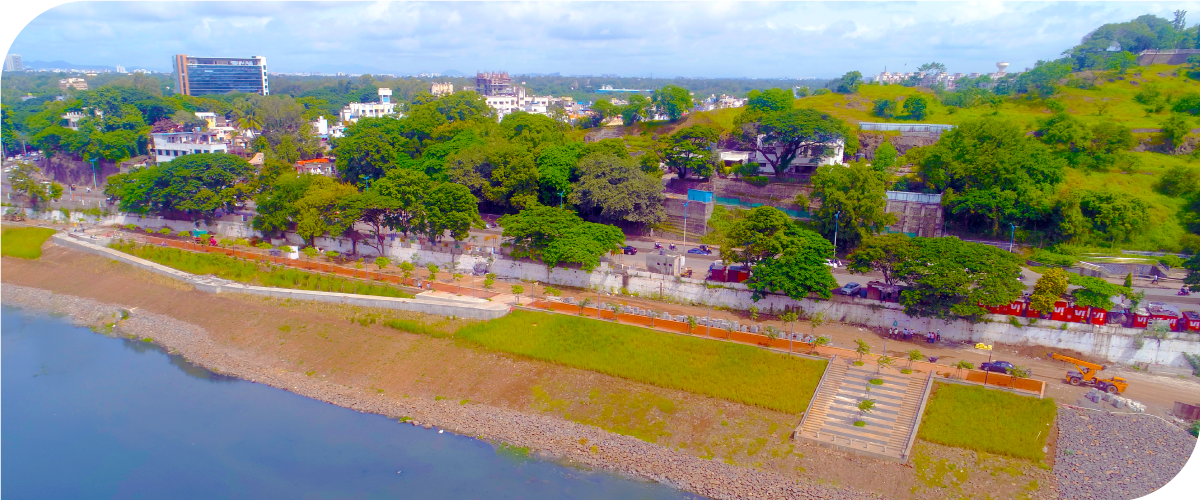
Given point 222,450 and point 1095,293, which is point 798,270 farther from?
point 222,450

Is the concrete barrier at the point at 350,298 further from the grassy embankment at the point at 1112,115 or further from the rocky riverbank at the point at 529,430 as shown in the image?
the grassy embankment at the point at 1112,115

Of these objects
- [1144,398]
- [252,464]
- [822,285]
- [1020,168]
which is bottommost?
[252,464]

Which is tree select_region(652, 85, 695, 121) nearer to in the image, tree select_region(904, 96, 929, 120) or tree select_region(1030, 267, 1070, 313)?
tree select_region(904, 96, 929, 120)

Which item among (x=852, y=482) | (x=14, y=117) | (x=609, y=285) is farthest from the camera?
(x=14, y=117)

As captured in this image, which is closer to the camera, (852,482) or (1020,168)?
(852,482)

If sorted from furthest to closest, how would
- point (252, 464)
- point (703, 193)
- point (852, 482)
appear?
point (703, 193)
point (252, 464)
point (852, 482)

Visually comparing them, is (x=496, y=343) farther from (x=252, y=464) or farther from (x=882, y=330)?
(x=882, y=330)

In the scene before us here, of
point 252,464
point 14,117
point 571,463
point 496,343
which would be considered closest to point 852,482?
point 571,463
